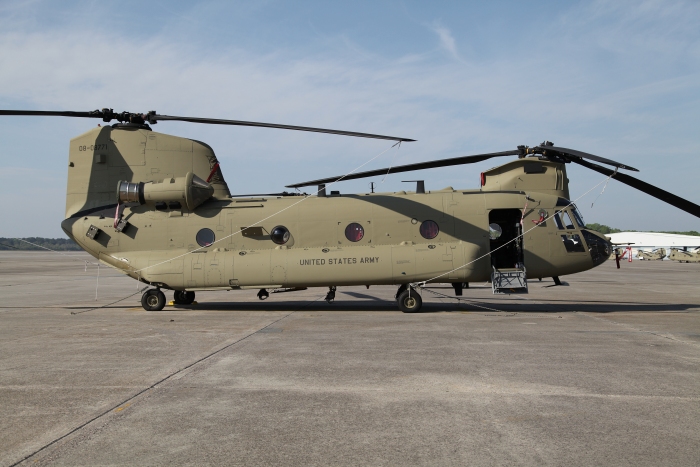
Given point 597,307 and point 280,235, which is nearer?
point 280,235

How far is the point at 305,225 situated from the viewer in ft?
50.6

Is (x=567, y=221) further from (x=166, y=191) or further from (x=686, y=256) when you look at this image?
(x=686, y=256)

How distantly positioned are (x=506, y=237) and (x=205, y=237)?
29.7 ft

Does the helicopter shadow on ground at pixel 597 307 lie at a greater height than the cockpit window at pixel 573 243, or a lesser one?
lesser

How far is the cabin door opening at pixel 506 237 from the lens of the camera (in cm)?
1525

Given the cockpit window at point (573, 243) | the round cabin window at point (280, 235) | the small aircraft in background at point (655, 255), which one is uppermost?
the small aircraft in background at point (655, 255)

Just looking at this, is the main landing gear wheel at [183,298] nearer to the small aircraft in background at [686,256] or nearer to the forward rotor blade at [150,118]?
the forward rotor blade at [150,118]

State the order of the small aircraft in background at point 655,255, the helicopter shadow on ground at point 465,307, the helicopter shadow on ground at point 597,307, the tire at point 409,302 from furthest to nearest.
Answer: the small aircraft in background at point 655,255 < the helicopter shadow on ground at point 465,307 < the helicopter shadow on ground at point 597,307 < the tire at point 409,302

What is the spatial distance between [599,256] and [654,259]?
71265 millimetres

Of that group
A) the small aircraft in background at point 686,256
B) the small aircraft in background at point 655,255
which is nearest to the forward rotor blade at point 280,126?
the small aircraft in background at point 686,256

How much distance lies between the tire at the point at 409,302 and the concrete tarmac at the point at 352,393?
7.73 feet

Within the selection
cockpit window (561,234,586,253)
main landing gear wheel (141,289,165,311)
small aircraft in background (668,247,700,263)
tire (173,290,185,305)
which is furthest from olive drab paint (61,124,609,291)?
small aircraft in background (668,247,700,263)

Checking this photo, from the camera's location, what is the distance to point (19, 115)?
43.6ft


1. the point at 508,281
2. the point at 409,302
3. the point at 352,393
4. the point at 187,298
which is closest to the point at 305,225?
the point at 409,302
